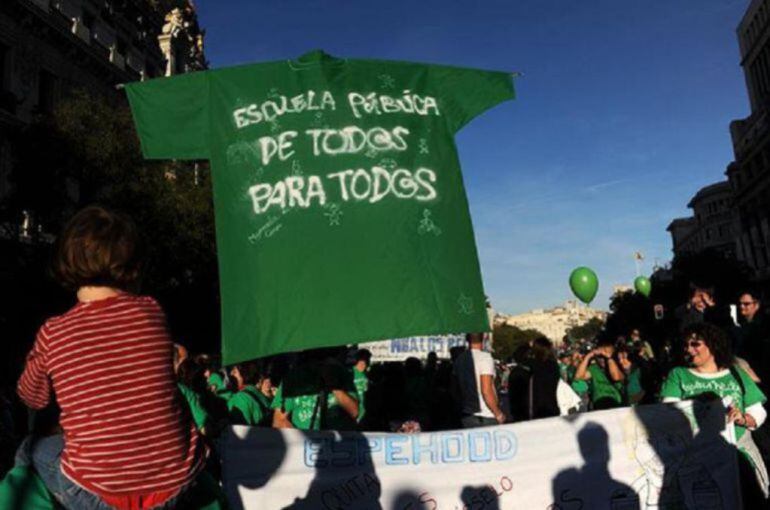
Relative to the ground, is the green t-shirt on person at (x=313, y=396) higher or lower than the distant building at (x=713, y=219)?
lower

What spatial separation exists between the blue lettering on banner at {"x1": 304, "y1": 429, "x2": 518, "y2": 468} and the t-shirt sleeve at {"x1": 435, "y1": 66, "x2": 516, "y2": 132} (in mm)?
2106

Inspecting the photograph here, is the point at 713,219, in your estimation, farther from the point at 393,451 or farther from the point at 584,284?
the point at 393,451

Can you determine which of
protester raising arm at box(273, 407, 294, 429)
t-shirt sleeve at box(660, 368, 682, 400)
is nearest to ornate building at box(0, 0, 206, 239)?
protester raising arm at box(273, 407, 294, 429)

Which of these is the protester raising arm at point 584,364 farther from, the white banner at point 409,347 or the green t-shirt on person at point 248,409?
the white banner at point 409,347

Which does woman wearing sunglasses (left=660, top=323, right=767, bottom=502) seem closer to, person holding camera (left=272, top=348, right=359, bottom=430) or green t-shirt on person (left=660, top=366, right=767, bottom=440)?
green t-shirt on person (left=660, top=366, right=767, bottom=440)

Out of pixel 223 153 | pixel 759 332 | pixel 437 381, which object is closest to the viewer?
pixel 223 153

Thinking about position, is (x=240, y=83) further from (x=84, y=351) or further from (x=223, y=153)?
(x=84, y=351)

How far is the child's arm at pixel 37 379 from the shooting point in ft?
6.88

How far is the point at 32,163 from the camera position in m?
17.5

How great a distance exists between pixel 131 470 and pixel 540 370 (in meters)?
6.40

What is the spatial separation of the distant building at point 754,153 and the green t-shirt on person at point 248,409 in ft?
244

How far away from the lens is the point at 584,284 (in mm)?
15508

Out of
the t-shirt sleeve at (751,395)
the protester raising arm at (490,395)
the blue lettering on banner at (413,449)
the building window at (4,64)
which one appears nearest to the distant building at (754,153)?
the building window at (4,64)

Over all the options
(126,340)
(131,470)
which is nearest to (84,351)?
(126,340)
